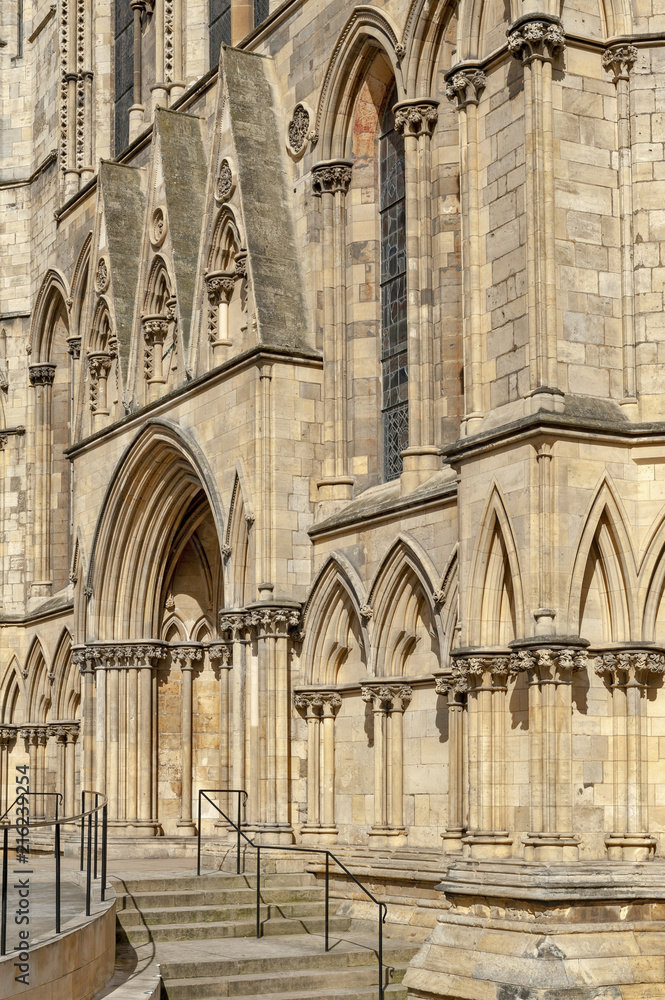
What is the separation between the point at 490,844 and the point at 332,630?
4425mm

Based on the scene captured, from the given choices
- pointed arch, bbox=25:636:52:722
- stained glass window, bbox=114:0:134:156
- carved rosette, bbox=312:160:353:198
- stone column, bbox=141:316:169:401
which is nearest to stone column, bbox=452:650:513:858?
carved rosette, bbox=312:160:353:198

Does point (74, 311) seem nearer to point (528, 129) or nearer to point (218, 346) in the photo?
point (218, 346)

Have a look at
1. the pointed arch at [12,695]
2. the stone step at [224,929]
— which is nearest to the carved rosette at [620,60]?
the stone step at [224,929]

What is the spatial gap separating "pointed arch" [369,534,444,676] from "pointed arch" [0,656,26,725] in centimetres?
1216

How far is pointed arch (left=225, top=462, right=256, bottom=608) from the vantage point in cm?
1750

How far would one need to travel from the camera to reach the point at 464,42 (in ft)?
46.1

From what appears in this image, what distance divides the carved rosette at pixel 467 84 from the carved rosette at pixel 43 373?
→ 14.0 meters

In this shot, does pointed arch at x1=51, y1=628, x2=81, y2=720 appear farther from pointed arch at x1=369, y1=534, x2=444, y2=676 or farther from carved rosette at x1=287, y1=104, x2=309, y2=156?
pointed arch at x1=369, y1=534, x2=444, y2=676

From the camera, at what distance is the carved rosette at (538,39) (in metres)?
13.0

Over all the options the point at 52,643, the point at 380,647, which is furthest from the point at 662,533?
the point at 52,643

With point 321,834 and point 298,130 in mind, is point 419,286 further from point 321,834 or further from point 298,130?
point 321,834

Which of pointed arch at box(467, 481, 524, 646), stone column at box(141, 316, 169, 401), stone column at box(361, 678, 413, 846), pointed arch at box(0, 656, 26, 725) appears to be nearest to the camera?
pointed arch at box(467, 481, 524, 646)

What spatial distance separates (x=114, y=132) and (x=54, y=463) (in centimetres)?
Answer: 529

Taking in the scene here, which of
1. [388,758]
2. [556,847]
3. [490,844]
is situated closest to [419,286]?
[388,758]
